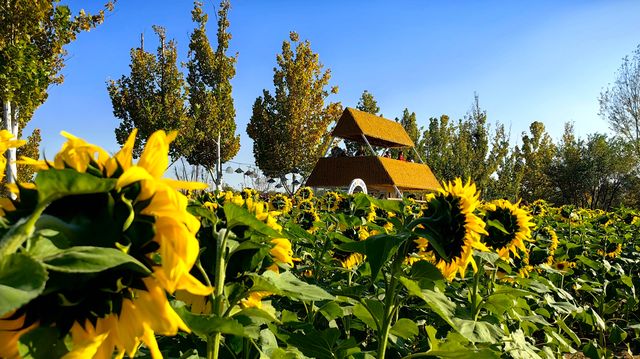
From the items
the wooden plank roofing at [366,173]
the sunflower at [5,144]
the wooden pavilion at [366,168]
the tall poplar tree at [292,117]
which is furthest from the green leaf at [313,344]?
the tall poplar tree at [292,117]

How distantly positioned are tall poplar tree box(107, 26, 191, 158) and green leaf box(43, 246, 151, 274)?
1973cm

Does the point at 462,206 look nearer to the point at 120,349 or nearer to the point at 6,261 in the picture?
the point at 120,349

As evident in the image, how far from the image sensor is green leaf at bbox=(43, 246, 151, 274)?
0.42 meters

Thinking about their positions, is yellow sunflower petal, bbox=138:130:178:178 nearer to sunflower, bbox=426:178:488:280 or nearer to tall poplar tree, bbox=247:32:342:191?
sunflower, bbox=426:178:488:280

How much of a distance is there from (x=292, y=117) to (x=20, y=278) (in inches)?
1061

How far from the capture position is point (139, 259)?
0.53 metres

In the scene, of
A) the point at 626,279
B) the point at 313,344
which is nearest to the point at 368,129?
the point at 626,279

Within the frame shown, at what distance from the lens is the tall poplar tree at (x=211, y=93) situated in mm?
22141

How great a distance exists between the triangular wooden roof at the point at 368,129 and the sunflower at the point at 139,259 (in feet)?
61.3

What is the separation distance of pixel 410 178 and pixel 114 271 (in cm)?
1987

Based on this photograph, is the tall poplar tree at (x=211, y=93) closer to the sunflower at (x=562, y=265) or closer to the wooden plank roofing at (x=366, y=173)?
the wooden plank roofing at (x=366, y=173)

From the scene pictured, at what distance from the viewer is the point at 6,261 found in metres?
0.41

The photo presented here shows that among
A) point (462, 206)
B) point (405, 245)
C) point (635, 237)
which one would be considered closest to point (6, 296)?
point (405, 245)

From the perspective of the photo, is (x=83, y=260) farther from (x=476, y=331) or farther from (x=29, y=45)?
(x=29, y=45)
